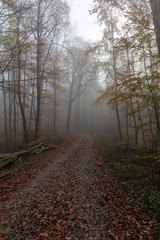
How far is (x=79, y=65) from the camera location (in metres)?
24.6

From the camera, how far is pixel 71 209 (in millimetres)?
3873

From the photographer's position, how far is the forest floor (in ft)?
10.3

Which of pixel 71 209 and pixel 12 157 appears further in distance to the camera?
pixel 12 157

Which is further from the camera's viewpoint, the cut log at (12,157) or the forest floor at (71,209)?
the cut log at (12,157)

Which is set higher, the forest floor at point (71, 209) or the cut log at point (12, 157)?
the cut log at point (12, 157)

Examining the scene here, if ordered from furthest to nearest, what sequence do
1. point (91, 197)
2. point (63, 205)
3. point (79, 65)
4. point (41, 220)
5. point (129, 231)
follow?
point (79, 65)
point (91, 197)
point (63, 205)
point (41, 220)
point (129, 231)

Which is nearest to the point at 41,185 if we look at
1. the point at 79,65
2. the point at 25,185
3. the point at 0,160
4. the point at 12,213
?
the point at 25,185

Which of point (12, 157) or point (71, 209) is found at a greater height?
point (12, 157)

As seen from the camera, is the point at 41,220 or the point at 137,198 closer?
the point at 41,220

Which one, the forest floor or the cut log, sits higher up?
the cut log

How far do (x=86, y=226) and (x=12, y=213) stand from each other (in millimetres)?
2169

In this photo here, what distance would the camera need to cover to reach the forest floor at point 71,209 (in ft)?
10.3

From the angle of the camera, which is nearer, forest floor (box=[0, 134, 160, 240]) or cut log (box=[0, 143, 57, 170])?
forest floor (box=[0, 134, 160, 240])

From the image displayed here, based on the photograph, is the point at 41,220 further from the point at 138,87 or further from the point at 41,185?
the point at 138,87
